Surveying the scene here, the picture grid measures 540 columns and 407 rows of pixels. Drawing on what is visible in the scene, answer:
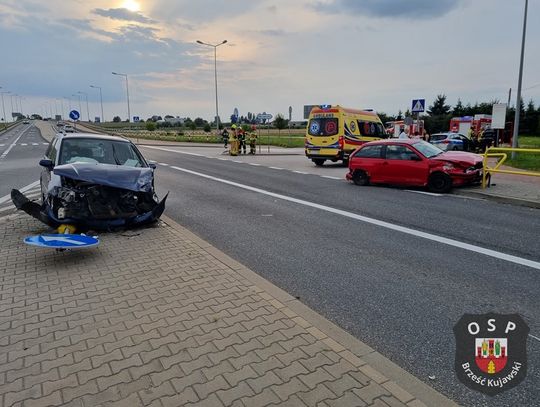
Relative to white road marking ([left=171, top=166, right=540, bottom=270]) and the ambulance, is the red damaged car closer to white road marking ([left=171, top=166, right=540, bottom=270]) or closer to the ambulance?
white road marking ([left=171, top=166, right=540, bottom=270])

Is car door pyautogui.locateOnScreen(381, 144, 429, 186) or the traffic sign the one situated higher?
the traffic sign

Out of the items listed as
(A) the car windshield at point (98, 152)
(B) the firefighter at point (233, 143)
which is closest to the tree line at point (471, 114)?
(B) the firefighter at point (233, 143)

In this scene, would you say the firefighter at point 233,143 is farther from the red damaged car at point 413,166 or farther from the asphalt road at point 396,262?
the asphalt road at point 396,262

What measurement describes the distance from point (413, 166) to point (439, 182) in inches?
35.1

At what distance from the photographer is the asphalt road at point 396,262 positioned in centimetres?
362

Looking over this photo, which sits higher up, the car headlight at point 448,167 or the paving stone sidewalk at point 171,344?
the car headlight at point 448,167

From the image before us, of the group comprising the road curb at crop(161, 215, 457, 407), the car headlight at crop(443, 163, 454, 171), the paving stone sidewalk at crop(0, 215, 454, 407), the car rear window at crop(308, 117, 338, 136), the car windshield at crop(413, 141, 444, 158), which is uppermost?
the car rear window at crop(308, 117, 338, 136)

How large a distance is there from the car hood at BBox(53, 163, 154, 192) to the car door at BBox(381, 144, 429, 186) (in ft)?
26.8

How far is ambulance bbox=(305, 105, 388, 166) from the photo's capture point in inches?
757

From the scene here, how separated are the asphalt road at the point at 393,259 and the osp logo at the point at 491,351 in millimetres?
74

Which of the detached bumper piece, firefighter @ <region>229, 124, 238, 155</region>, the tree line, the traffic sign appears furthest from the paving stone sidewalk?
the tree line

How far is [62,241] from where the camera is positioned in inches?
215

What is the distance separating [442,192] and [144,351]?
34.8ft

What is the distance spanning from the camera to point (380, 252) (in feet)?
20.4
